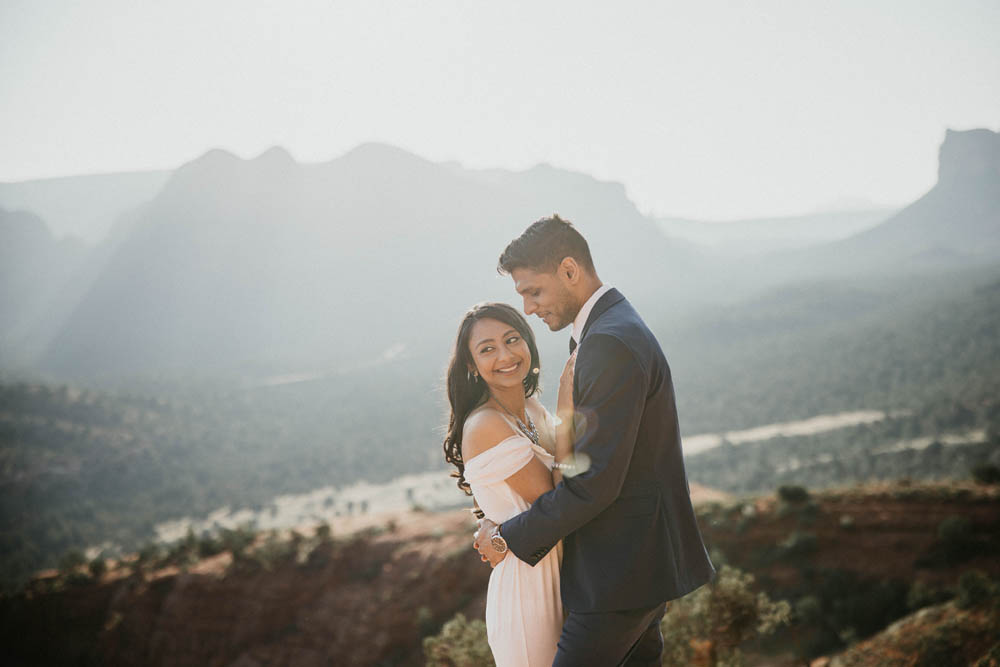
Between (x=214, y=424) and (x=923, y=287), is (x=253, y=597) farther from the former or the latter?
(x=923, y=287)

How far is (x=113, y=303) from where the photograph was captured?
121m

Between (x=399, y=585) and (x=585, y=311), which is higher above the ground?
(x=585, y=311)

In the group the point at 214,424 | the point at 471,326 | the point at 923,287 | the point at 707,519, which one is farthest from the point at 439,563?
the point at 923,287

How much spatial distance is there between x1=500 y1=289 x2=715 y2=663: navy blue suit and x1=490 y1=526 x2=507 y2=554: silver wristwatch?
0.11 meters

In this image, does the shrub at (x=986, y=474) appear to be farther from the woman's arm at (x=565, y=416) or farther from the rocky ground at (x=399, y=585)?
the woman's arm at (x=565, y=416)

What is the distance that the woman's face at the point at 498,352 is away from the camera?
2.63 metres

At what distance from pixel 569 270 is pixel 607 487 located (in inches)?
35.3

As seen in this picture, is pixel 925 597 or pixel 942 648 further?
pixel 925 597

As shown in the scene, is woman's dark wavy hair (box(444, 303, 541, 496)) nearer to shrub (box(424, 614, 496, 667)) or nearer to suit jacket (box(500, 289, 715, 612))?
suit jacket (box(500, 289, 715, 612))

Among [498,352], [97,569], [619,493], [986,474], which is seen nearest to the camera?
[619,493]

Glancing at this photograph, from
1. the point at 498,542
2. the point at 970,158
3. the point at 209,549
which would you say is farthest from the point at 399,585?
the point at 970,158

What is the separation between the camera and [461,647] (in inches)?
221

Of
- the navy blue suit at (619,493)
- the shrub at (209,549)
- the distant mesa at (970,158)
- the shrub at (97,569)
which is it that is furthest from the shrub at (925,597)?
the distant mesa at (970,158)

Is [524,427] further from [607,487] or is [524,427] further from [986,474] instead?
[986,474]
